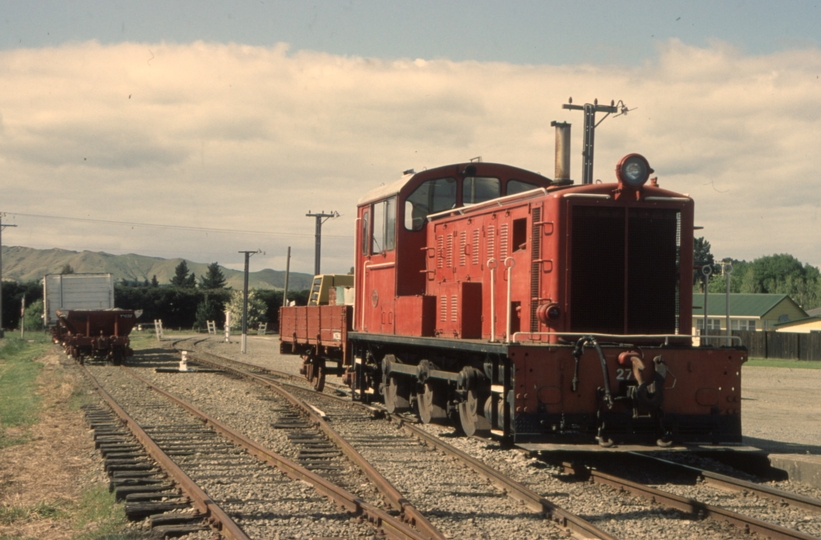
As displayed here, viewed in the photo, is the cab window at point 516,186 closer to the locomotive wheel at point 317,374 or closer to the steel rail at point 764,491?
the steel rail at point 764,491

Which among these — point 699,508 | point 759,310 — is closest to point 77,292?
point 699,508

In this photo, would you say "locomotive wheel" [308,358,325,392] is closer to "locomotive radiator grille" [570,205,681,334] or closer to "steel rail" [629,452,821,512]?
"locomotive radiator grille" [570,205,681,334]

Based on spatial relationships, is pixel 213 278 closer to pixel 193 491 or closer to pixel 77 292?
pixel 77 292

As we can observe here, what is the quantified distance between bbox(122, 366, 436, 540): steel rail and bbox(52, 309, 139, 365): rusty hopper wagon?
1617cm

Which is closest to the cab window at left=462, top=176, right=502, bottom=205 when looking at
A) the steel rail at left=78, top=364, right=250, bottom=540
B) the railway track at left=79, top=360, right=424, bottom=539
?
the railway track at left=79, top=360, right=424, bottom=539

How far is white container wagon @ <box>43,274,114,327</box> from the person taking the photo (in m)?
32.3

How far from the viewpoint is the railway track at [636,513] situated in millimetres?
6062

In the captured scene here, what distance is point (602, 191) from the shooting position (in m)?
9.00

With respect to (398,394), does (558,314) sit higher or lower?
higher

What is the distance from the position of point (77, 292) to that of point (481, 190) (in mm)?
25176

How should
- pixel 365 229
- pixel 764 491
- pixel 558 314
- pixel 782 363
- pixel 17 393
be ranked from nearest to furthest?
pixel 764 491 → pixel 558 314 → pixel 365 229 → pixel 17 393 → pixel 782 363

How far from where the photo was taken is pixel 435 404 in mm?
10867

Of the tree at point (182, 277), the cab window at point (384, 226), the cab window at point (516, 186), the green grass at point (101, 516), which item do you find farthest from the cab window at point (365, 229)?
the tree at point (182, 277)

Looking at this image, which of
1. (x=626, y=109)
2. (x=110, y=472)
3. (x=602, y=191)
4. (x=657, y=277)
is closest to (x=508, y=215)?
(x=602, y=191)
